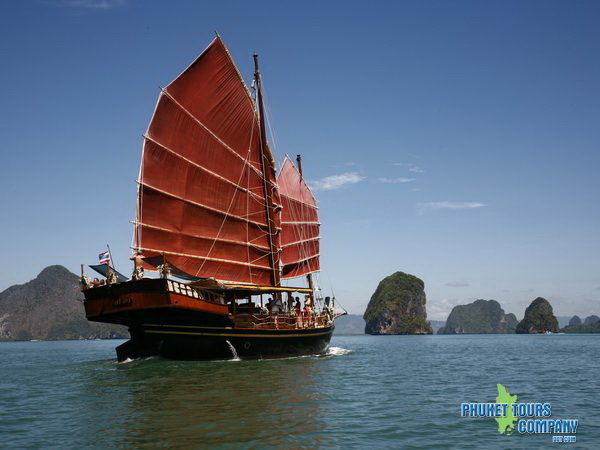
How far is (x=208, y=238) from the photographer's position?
3178cm

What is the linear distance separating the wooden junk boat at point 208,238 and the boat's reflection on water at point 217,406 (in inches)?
111

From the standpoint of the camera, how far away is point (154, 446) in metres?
10.0

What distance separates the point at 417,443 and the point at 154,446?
4.97 meters

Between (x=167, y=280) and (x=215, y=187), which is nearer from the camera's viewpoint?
(x=167, y=280)

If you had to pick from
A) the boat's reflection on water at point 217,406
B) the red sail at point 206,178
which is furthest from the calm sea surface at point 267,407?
the red sail at point 206,178

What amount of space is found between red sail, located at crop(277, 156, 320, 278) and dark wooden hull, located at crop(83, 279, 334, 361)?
480 inches

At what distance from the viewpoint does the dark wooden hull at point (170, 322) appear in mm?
24250

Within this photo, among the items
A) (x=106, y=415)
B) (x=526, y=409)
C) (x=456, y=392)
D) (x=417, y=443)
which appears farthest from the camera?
(x=456, y=392)

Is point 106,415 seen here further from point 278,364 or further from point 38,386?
point 278,364

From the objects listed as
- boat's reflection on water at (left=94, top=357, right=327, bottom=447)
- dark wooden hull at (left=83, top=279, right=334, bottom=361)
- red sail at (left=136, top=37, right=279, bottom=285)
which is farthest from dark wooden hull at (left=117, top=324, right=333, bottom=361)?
red sail at (left=136, top=37, right=279, bottom=285)

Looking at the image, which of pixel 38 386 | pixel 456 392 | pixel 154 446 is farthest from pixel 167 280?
pixel 154 446

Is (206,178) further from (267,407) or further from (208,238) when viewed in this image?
(267,407)

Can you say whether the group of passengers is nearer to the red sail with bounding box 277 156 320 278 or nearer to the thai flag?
the red sail with bounding box 277 156 320 278

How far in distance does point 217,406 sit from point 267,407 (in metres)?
1.24
